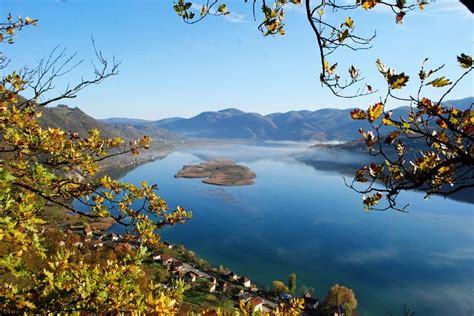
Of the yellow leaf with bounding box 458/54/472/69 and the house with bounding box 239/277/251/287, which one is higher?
the yellow leaf with bounding box 458/54/472/69

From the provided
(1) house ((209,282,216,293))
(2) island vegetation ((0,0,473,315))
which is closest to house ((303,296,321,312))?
(1) house ((209,282,216,293))

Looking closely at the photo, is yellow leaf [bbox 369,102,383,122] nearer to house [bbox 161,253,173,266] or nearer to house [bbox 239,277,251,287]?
house [bbox 239,277,251,287]

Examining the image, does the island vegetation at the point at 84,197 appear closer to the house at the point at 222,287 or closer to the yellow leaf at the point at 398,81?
the yellow leaf at the point at 398,81

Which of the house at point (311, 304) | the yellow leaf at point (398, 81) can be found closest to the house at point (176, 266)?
the house at point (311, 304)

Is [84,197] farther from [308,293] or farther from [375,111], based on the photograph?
[308,293]

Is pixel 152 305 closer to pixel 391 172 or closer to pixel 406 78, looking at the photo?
pixel 391 172

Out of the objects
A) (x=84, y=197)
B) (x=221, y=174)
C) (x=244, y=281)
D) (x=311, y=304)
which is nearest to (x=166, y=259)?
(x=244, y=281)

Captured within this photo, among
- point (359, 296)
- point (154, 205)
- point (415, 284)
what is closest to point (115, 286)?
point (154, 205)
